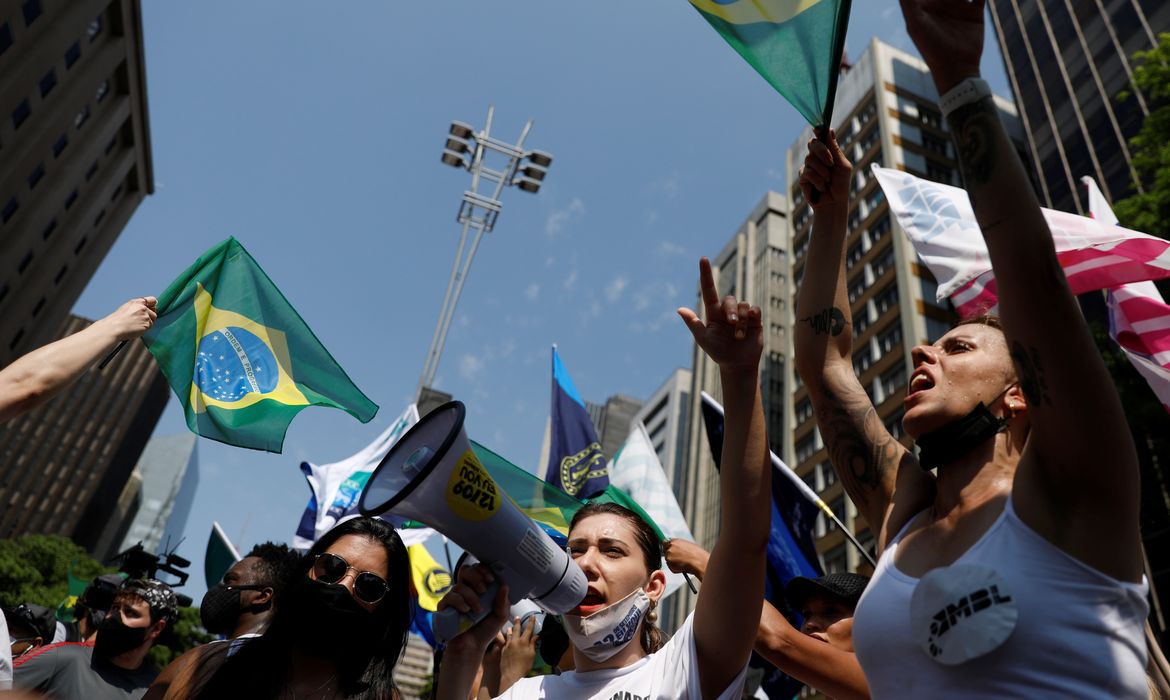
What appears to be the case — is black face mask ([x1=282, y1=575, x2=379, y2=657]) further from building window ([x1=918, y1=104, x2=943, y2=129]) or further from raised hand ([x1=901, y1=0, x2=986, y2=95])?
building window ([x1=918, y1=104, x2=943, y2=129])

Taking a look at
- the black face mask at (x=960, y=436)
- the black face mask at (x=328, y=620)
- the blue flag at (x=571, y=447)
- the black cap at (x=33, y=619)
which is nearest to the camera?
the black face mask at (x=960, y=436)

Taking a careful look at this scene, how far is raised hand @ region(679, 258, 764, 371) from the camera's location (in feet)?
8.04

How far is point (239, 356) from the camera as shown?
571 centimetres

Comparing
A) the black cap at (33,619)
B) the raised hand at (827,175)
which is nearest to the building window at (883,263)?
the black cap at (33,619)

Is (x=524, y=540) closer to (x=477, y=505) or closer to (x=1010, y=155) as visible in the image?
(x=477, y=505)

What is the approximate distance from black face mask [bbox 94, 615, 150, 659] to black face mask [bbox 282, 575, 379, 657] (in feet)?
7.25

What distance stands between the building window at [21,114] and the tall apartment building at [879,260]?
3569 centimetres

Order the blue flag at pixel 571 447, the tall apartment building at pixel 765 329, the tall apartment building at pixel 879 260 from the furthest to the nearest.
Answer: the tall apartment building at pixel 765 329, the tall apartment building at pixel 879 260, the blue flag at pixel 571 447

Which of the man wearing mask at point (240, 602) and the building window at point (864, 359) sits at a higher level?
the building window at point (864, 359)

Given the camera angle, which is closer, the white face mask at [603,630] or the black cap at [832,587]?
the white face mask at [603,630]

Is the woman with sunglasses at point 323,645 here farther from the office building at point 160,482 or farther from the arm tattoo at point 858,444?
the office building at point 160,482

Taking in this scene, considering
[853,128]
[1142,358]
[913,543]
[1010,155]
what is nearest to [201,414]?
[913,543]

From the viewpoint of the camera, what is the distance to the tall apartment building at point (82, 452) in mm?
78312

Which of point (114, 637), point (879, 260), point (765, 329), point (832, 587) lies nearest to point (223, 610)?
point (114, 637)
